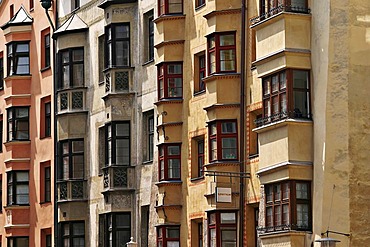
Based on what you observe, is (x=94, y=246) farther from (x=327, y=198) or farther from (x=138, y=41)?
(x=327, y=198)

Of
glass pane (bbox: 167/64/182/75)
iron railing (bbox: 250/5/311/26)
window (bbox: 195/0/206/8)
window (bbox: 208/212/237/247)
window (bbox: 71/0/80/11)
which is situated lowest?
window (bbox: 208/212/237/247)

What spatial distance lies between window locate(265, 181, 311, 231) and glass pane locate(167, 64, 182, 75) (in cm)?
906

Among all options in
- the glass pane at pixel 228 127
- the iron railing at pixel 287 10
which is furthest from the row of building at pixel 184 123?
the iron railing at pixel 287 10

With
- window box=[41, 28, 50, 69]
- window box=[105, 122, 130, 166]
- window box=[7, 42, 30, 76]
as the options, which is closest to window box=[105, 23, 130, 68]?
window box=[105, 122, 130, 166]

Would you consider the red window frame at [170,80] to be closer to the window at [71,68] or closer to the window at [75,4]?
the window at [71,68]

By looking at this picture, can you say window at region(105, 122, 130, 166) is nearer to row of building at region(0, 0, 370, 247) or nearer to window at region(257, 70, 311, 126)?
row of building at region(0, 0, 370, 247)

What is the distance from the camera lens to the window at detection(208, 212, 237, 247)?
147ft

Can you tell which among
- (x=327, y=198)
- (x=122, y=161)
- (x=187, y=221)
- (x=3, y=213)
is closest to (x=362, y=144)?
(x=327, y=198)

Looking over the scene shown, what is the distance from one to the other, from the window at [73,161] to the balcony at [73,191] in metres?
0.32

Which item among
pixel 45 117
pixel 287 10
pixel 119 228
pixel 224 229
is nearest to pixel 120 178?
pixel 119 228

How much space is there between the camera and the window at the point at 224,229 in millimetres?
44656

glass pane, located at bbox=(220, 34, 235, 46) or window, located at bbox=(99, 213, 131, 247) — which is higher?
glass pane, located at bbox=(220, 34, 235, 46)

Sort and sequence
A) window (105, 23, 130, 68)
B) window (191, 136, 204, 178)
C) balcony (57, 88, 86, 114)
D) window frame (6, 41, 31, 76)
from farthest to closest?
window frame (6, 41, 31, 76)
balcony (57, 88, 86, 114)
window (105, 23, 130, 68)
window (191, 136, 204, 178)

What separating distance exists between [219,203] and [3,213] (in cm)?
1997
